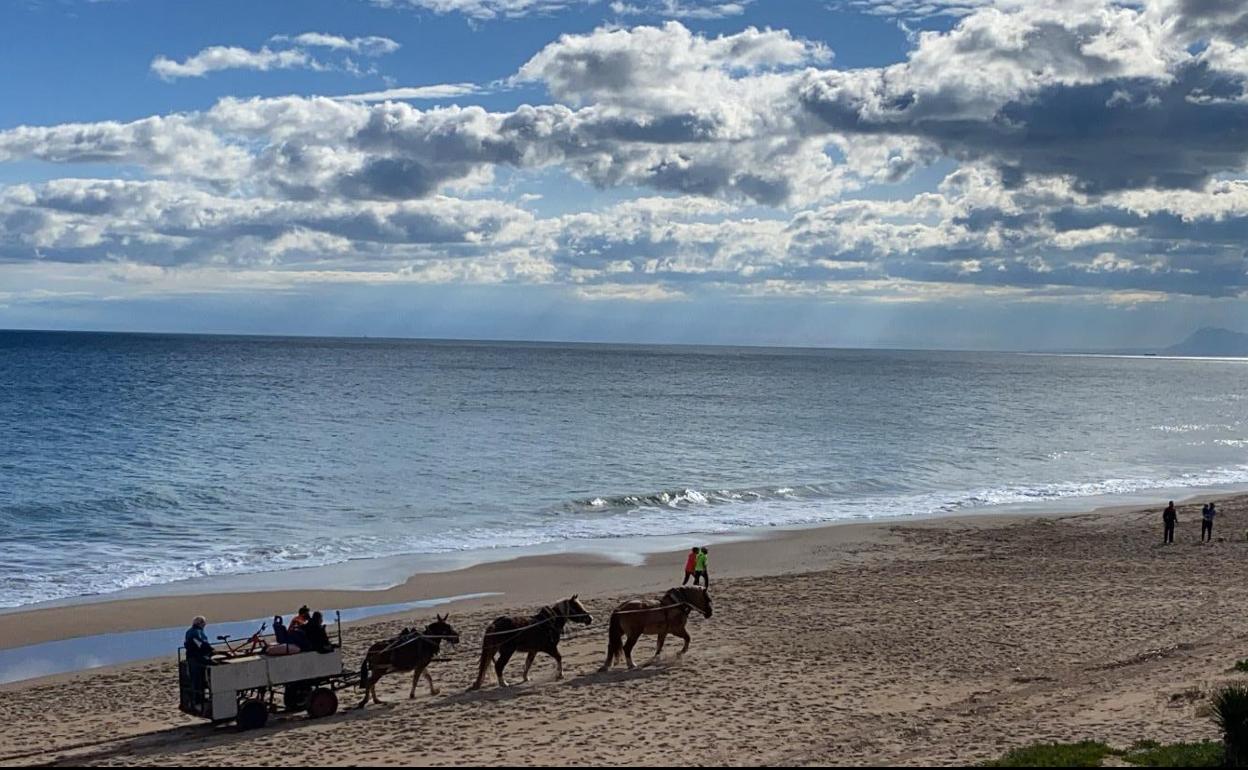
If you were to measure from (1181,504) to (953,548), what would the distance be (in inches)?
611

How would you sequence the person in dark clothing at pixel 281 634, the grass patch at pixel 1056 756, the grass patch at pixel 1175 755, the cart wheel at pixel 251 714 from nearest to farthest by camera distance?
the grass patch at pixel 1175 755 < the grass patch at pixel 1056 756 < the cart wheel at pixel 251 714 < the person in dark clothing at pixel 281 634

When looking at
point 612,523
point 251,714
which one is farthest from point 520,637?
point 612,523

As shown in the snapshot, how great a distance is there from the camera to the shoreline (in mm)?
22344

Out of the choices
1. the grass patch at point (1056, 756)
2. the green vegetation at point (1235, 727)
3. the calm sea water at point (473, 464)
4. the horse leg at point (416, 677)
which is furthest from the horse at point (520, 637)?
the calm sea water at point (473, 464)

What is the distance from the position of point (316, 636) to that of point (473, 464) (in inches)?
1353

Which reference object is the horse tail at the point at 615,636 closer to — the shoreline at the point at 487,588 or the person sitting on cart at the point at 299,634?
the person sitting on cart at the point at 299,634

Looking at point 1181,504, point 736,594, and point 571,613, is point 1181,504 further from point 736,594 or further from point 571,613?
point 571,613

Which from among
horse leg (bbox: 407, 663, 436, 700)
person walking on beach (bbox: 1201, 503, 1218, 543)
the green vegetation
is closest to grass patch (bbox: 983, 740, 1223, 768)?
the green vegetation

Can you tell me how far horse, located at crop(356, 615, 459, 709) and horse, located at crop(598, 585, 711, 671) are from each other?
8.83 feet

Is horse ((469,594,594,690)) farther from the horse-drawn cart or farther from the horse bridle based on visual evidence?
the horse-drawn cart

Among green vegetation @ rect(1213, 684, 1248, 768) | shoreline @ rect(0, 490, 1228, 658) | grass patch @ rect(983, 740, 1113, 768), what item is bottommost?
shoreline @ rect(0, 490, 1228, 658)

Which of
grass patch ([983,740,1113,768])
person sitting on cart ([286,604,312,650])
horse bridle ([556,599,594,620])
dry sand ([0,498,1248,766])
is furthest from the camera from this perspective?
horse bridle ([556,599,594,620])

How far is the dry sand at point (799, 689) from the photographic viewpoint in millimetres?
13117

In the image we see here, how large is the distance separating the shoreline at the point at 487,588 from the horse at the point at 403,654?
6573 millimetres
